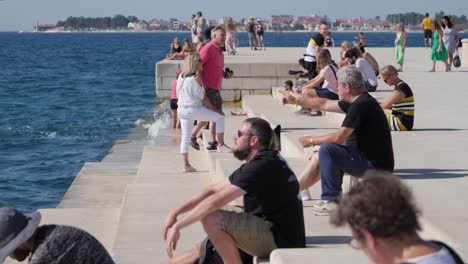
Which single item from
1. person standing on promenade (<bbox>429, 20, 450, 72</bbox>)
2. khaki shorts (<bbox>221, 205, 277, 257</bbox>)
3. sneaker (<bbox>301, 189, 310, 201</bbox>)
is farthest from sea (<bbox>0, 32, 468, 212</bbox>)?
khaki shorts (<bbox>221, 205, 277, 257</bbox>)

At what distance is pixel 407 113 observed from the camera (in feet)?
36.5

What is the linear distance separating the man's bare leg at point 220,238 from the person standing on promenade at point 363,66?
809cm

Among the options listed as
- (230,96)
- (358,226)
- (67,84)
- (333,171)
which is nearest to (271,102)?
(230,96)

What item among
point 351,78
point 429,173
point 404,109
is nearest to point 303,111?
point 404,109

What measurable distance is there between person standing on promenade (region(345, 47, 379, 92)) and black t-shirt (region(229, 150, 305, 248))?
25.9 feet

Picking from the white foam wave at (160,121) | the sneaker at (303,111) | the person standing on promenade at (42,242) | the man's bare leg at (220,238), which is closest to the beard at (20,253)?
the person standing on promenade at (42,242)

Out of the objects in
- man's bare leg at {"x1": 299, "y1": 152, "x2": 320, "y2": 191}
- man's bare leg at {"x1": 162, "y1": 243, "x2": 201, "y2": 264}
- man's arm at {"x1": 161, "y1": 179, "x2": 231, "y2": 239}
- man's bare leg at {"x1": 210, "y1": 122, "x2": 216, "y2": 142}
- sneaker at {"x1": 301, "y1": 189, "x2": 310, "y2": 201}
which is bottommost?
man's bare leg at {"x1": 210, "y1": 122, "x2": 216, "y2": 142}

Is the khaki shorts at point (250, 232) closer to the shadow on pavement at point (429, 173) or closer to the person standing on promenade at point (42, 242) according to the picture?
the person standing on promenade at point (42, 242)

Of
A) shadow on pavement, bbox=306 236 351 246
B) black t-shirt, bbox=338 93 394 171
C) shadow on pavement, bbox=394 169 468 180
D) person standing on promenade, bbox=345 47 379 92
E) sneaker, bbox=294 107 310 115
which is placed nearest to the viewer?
shadow on pavement, bbox=306 236 351 246

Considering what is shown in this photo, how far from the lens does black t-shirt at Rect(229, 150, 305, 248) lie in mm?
5980

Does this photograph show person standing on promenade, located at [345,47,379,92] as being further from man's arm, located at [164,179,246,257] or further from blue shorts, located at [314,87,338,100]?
man's arm, located at [164,179,246,257]

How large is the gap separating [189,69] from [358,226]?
757cm

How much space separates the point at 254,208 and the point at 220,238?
30 centimetres

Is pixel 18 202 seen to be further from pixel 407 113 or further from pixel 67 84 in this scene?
pixel 67 84
